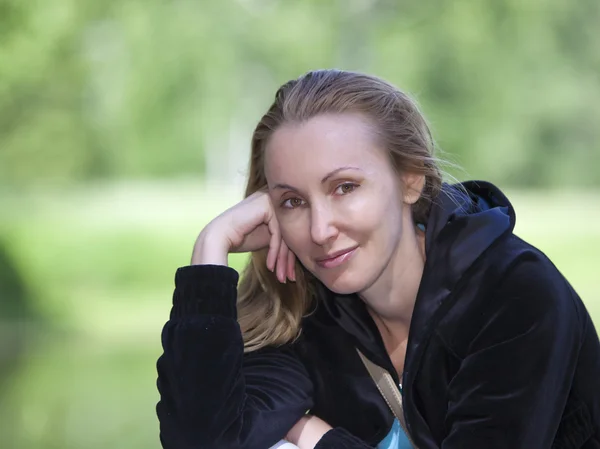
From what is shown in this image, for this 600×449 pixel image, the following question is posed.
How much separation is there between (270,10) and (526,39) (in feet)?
8.22

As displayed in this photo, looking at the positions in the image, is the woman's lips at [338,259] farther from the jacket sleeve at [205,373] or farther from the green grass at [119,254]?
the green grass at [119,254]

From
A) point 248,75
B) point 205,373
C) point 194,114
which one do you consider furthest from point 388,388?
point 248,75

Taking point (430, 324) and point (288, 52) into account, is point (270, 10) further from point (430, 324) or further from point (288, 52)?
point (430, 324)

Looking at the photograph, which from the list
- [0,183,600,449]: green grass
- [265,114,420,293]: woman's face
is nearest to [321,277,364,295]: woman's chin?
[265,114,420,293]: woman's face

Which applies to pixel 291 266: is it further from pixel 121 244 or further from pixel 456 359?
pixel 121 244

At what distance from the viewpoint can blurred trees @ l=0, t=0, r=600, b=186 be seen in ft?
24.2

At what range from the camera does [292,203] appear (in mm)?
1546

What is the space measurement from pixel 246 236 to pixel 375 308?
298 millimetres

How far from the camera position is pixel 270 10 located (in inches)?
301

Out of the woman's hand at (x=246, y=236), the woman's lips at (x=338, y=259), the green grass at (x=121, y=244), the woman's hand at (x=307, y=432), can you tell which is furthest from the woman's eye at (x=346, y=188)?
the green grass at (x=121, y=244)

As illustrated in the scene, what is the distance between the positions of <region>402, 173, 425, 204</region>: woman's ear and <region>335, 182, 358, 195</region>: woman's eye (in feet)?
0.48

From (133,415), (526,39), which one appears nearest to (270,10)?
(526,39)

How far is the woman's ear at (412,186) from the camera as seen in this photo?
5.18ft

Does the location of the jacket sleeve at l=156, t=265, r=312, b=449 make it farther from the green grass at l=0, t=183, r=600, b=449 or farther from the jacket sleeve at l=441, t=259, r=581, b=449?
the green grass at l=0, t=183, r=600, b=449
